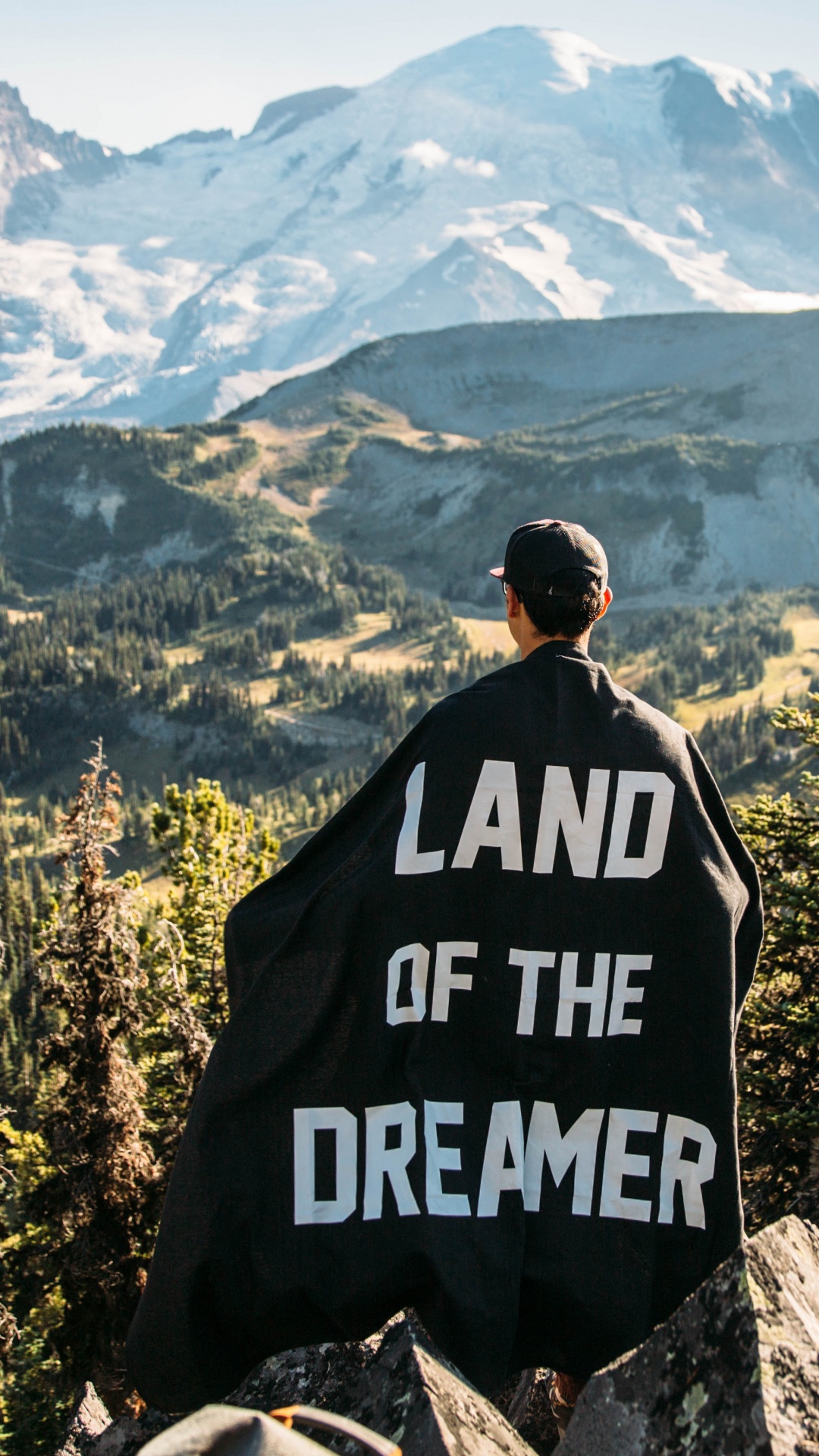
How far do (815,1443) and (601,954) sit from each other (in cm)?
190

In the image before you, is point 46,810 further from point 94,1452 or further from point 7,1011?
point 94,1452

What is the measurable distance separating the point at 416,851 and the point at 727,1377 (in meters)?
2.29

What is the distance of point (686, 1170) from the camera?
5.05 meters

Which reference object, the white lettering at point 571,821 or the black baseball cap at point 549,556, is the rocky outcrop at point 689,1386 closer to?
the white lettering at point 571,821

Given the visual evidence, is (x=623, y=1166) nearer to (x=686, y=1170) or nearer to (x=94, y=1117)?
(x=686, y=1170)

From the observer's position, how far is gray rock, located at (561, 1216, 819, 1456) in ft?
13.1

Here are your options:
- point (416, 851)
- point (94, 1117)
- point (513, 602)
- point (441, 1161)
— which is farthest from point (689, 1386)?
point (94, 1117)

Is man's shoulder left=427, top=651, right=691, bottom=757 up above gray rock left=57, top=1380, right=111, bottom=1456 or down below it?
above

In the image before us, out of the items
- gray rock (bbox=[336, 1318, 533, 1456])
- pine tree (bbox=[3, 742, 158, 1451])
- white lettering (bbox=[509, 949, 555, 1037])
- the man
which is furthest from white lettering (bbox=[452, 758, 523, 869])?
pine tree (bbox=[3, 742, 158, 1451])

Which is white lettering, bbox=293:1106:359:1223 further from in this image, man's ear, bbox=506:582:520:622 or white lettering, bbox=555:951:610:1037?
man's ear, bbox=506:582:520:622

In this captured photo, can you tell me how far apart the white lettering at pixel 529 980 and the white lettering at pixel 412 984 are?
39 cm

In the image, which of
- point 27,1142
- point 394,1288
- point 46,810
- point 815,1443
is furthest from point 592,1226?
point 46,810

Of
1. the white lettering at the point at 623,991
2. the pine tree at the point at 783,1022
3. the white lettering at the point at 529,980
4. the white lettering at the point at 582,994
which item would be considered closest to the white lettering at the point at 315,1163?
the white lettering at the point at 529,980

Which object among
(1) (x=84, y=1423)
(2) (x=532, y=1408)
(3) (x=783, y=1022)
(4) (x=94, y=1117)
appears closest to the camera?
(1) (x=84, y=1423)
